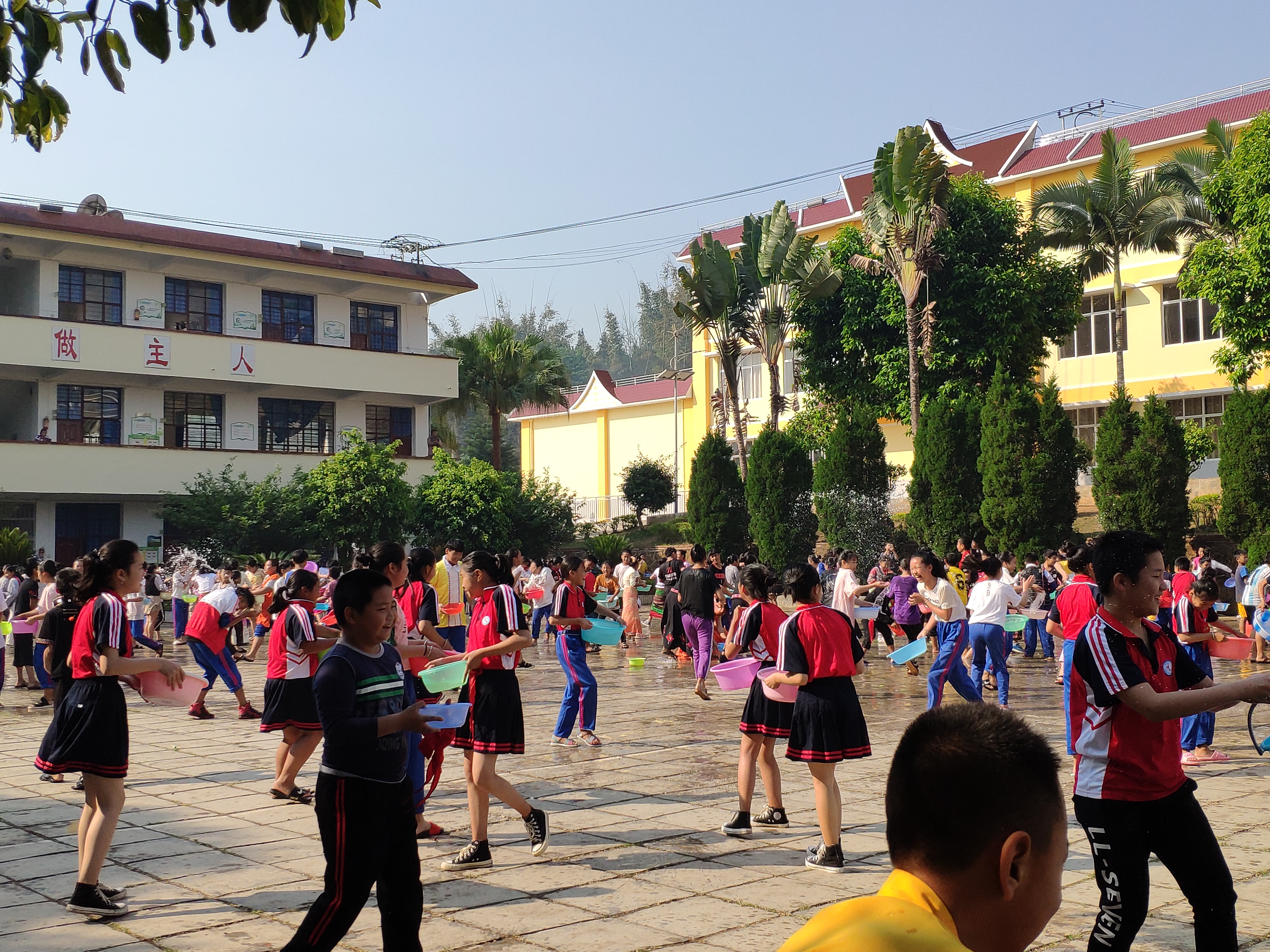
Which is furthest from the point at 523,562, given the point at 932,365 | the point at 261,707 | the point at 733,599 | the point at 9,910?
the point at 9,910

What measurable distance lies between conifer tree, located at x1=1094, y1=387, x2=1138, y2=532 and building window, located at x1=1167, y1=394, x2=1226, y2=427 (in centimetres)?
777

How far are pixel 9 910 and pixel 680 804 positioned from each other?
400 centimetres

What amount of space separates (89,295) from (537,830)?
98.9 ft

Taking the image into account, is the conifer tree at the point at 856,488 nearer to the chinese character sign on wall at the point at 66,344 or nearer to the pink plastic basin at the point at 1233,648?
the chinese character sign on wall at the point at 66,344

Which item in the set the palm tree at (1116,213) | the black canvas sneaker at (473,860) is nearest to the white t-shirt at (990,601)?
the black canvas sneaker at (473,860)

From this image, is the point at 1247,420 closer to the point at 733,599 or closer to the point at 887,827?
the point at 733,599

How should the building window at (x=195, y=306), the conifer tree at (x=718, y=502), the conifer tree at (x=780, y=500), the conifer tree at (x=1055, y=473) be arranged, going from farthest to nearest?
the conifer tree at (x=718, y=502) → the building window at (x=195, y=306) → the conifer tree at (x=780, y=500) → the conifer tree at (x=1055, y=473)

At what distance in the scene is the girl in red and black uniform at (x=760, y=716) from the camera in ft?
22.9

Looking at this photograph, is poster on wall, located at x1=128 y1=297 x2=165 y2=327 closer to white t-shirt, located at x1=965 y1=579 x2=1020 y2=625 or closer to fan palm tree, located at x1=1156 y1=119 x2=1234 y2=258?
white t-shirt, located at x1=965 y1=579 x2=1020 y2=625

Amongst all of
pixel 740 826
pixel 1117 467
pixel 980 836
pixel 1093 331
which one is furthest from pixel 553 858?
pixel 1093 331

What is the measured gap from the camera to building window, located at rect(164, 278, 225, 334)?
33.8 m

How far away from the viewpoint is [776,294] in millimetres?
34844

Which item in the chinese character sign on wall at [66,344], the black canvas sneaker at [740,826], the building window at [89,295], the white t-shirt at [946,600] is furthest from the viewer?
the building window at [89,295]

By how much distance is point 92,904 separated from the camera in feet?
18.3
